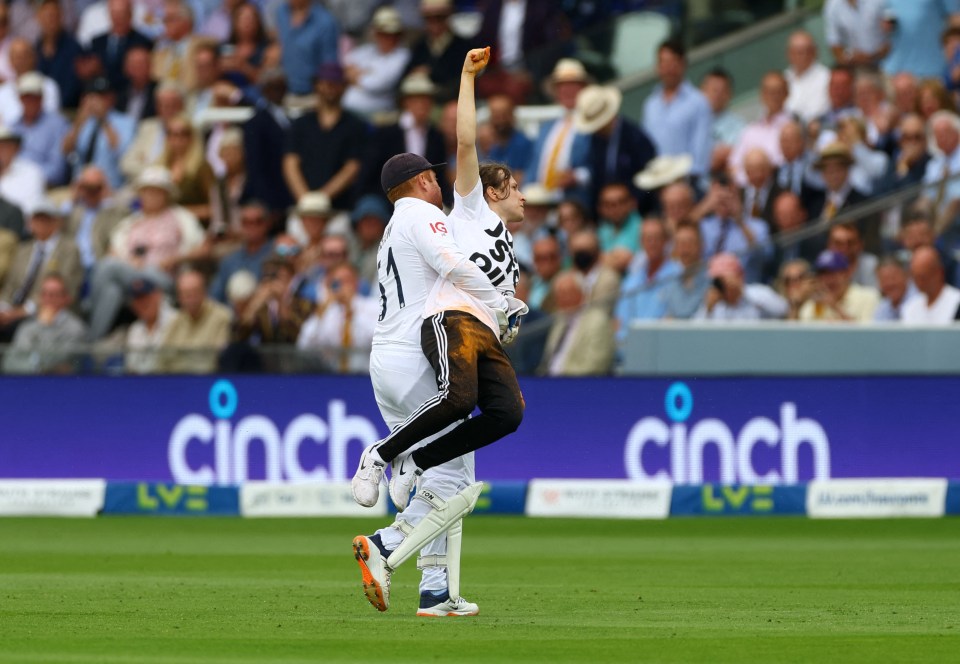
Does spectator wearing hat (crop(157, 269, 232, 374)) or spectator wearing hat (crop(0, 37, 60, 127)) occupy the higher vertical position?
spectator wearing hat (crop(0, 37, 60, 127))

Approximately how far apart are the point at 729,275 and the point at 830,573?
525 cm

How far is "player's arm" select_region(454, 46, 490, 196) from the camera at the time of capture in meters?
8.15

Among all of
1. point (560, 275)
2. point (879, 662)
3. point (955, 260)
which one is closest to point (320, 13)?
point (560, 275)

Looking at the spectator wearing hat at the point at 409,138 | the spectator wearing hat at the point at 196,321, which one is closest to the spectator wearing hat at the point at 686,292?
the spectator wearing hat at the point at 409,138

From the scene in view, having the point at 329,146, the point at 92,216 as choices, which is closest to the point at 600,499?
the point at 329,146

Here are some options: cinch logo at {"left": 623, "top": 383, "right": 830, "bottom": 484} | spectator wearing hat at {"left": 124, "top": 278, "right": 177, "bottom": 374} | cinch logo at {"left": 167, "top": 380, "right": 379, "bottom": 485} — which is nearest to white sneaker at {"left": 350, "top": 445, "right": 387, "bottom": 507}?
cinch logo at {"left": 623, "top": 383, "right": 830, "bottom": 484}

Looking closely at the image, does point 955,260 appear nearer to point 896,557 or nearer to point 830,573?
point 896,557

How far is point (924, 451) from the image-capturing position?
49.6 ft

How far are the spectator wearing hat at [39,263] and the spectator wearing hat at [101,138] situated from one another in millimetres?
1474

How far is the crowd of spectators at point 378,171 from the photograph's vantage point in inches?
614

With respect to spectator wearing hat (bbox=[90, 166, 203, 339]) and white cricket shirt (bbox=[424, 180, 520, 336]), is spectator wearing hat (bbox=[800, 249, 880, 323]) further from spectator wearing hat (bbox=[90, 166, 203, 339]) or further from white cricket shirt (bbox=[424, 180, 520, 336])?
white cricket shirt (bbox=[424, 180, 520, 336])

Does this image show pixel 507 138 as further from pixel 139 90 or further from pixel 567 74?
pixel 139 90

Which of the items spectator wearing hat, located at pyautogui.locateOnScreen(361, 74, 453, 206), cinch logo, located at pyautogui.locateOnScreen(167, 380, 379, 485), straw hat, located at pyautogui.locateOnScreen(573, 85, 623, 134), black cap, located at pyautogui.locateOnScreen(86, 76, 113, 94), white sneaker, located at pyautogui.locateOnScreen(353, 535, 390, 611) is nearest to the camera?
white sneaker, located at pyautogui.locateOnScreen(353, 535, 390, 611)

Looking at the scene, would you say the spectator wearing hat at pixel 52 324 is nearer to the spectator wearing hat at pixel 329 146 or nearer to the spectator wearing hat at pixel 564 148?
the spectator wearing hat at pixel 329 146
